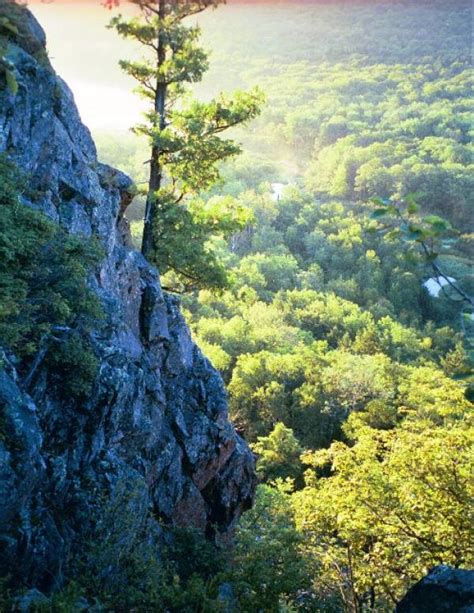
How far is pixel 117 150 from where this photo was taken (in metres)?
119

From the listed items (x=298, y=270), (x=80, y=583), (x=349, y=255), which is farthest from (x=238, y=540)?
(x=349, y=255)

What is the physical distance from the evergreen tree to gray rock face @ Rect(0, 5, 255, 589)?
1435 millimetres

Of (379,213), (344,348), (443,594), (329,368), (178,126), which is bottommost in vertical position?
(344,348)

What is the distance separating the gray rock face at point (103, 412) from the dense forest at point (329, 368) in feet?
2.97

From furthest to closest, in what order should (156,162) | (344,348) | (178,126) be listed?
(344,348), (156,162), (178,126)

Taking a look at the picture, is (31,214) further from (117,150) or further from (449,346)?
(117,150)

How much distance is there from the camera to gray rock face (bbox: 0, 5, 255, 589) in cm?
716

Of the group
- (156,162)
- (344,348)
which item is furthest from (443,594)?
(344,348)

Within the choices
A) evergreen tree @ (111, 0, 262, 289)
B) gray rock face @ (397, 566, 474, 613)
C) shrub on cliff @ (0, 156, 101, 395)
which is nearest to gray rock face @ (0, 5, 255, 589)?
shrub on cliff @ (0, 156, 101, 395)

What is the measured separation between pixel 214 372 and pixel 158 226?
4861 millimetres

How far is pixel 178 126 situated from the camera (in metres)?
16.8

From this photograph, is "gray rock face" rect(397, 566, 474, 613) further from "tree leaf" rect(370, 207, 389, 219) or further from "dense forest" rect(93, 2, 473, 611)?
"tree leaf" rect(370, 207, 389, 219)

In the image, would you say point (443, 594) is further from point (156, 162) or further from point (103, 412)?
point (156, 162)

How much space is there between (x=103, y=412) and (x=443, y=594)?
587cm
